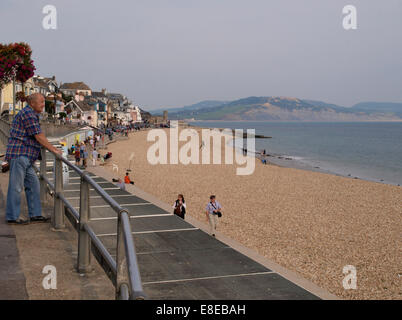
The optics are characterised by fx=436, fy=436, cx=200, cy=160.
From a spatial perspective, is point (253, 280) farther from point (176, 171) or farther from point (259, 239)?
point (176, 171)

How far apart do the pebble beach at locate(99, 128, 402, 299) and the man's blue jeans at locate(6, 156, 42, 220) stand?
25.2 ft

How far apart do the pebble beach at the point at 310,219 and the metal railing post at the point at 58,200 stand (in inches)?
294

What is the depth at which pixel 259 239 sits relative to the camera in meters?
15.2

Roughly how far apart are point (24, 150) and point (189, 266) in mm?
2546

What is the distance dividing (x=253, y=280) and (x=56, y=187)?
2608 millimetres

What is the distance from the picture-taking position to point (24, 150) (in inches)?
208

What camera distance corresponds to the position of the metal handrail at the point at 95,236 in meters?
2.03

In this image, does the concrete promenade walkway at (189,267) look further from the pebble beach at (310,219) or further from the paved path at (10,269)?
the pebble beach at (310,219)

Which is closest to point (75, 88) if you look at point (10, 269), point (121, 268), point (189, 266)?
point (10, 269)

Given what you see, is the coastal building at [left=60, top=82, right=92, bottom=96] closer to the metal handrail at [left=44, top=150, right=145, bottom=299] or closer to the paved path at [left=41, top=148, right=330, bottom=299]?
the metal handrail at [left=44, top=150, right=145, bottom=299]
